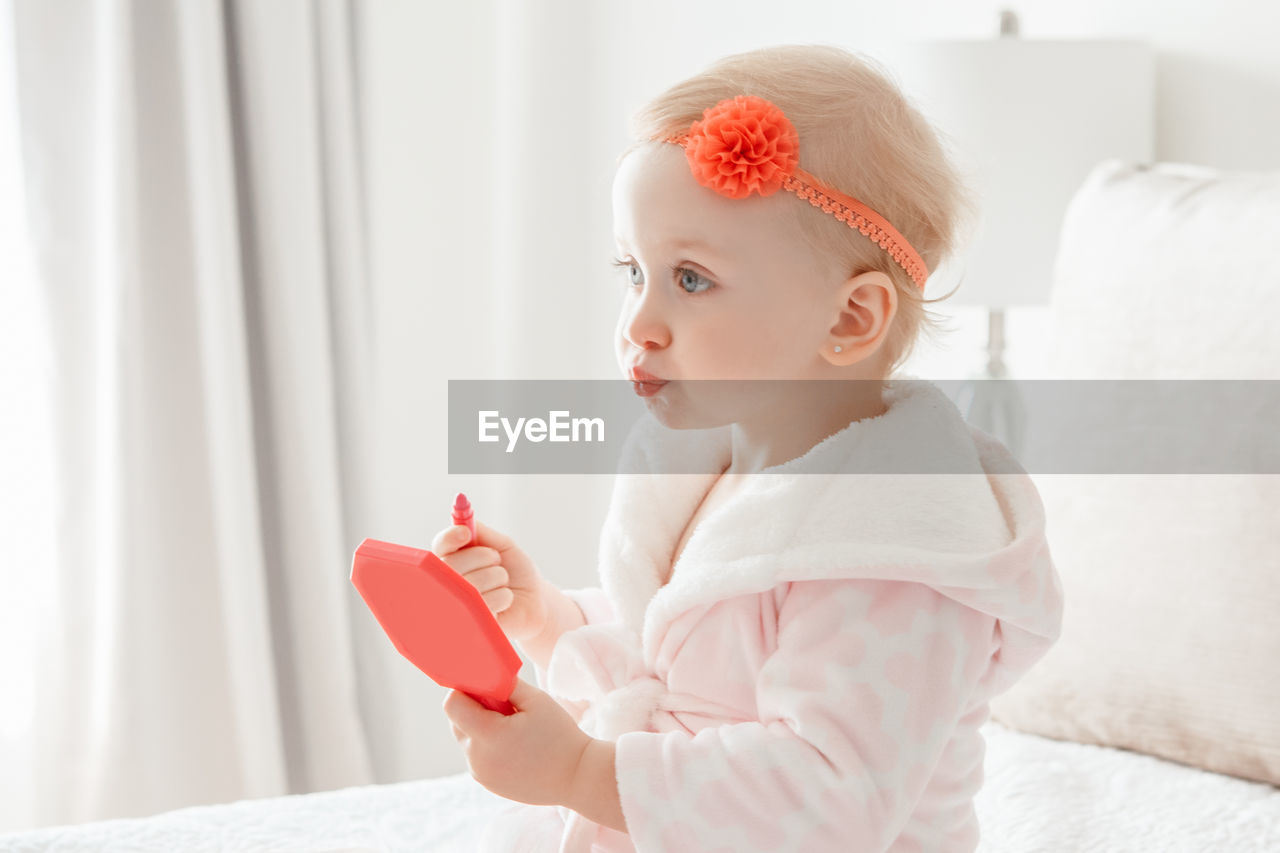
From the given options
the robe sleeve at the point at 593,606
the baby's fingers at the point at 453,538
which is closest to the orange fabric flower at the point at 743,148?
the baby's fingers at the point at 453,538

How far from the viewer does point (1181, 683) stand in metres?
1.19

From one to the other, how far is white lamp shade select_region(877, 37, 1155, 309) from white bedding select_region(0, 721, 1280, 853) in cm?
68

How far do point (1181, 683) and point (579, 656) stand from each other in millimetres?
651

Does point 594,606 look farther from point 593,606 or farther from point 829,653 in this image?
point 829,653

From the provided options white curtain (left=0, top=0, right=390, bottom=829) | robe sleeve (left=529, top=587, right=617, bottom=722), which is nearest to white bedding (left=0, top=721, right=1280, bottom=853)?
robe sleeve (left=529, top=587, right=617, bottom=722)

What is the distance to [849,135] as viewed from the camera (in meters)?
0.83

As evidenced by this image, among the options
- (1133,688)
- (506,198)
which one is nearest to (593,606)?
(1133,688)

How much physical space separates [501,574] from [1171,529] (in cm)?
71

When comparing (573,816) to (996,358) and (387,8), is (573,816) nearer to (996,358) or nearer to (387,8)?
(996,358)

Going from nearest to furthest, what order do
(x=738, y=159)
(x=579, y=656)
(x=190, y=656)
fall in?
1. (x=738, y=159)
2. (x=579, y=656)
3. (x=190, y=656)

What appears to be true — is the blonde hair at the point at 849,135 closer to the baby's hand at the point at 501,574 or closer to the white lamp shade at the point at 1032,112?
the baby's hand at the point at 501,574

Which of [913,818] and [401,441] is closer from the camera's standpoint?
[913,818]

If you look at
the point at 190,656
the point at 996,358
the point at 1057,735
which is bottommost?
the point at 190,656

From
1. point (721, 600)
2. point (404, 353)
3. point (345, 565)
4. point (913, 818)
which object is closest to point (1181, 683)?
point (913, 818)
